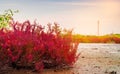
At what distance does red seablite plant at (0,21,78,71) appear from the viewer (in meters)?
8.80

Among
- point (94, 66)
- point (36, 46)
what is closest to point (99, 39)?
point (94, 66)

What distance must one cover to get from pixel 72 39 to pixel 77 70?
2.58 ft

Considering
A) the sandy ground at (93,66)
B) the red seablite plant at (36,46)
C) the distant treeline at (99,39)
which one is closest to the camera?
the red seablite plant at (36,46)

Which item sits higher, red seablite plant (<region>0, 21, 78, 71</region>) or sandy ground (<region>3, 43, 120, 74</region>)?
red seablite plant (<region>0, 21, 78, 71</region>)

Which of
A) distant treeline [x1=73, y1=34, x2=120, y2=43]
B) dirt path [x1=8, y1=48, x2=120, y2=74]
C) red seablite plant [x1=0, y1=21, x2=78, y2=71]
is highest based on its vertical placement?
red seablite plant [x1=0, y1=21, x2=78, y2=71]

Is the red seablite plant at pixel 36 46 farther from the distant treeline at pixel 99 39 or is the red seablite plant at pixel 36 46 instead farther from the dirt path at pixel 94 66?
the distant treeline at pixel 99 39

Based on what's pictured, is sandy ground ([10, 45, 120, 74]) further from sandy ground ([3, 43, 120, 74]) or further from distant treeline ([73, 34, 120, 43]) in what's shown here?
distant treeline ([73, 34, 120, 43])

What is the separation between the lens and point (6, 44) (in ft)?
28.7

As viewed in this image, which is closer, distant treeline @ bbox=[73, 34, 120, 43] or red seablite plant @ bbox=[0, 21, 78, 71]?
red seablite plant @ bbox=[0, 21, 78, 71]

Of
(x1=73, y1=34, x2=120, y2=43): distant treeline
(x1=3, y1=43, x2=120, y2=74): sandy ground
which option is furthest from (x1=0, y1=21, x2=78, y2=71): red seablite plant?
(x1=73, y1=34, x2=120, y2=43): distant treeline

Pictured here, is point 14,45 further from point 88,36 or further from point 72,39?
point 88,36

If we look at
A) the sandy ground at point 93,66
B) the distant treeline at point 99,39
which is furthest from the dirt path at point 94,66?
the distant treeline at point 99,39

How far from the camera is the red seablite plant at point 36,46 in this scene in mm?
8797

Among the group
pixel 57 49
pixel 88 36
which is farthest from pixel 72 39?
pixel 88 36
